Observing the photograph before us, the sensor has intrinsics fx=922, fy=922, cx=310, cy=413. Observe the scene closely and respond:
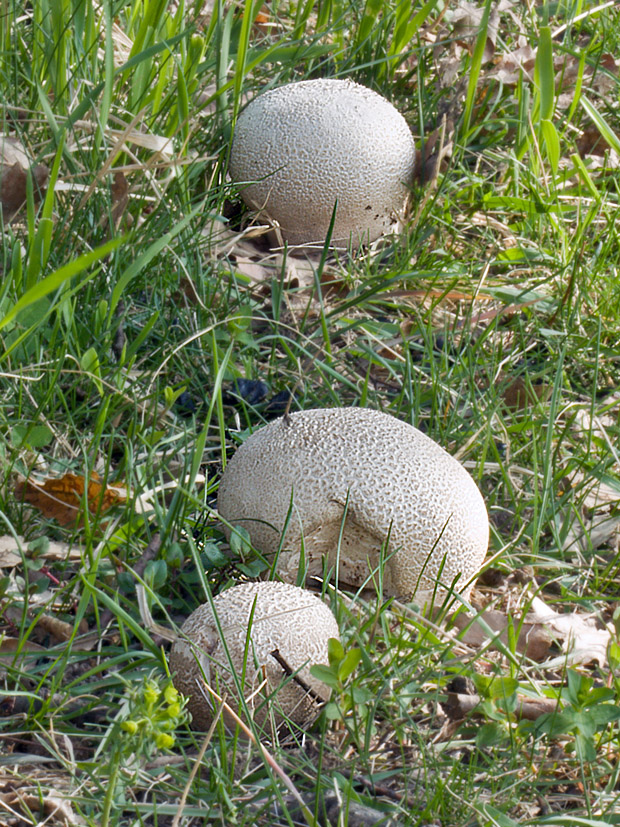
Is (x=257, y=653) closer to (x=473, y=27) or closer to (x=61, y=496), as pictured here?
(x=61, y=496)

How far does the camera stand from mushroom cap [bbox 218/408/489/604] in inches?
81.8

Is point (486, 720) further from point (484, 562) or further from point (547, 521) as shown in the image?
point (547, 521)

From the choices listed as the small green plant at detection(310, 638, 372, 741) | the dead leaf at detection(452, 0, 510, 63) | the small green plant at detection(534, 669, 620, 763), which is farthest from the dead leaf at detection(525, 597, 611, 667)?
the dead leaf at detection(452, 0, 510, 63)

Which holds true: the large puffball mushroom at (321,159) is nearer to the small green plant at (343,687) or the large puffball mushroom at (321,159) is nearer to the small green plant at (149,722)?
the small green plant at (343,687)

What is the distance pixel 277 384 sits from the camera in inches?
109

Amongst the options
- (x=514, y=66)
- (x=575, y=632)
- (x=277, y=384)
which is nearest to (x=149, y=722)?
(x=575, y=632)

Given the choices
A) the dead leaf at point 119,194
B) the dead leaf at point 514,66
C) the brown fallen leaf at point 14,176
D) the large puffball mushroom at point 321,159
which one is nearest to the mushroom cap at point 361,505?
the dead leaf at point 119,194

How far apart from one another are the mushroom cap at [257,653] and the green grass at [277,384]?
0.06 meters

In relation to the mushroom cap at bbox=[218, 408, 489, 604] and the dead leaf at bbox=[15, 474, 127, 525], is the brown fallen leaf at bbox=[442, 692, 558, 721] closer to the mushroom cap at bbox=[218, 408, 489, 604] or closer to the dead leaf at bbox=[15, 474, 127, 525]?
the mushroom cap at bbox=[218, 408, 489, 604]

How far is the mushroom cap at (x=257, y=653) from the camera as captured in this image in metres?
1.76

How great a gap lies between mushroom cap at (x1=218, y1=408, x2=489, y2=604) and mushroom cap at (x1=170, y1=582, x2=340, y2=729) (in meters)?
0.21

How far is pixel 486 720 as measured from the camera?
1.88 meters

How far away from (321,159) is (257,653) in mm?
2063

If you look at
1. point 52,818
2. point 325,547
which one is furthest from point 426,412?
point 52,818
